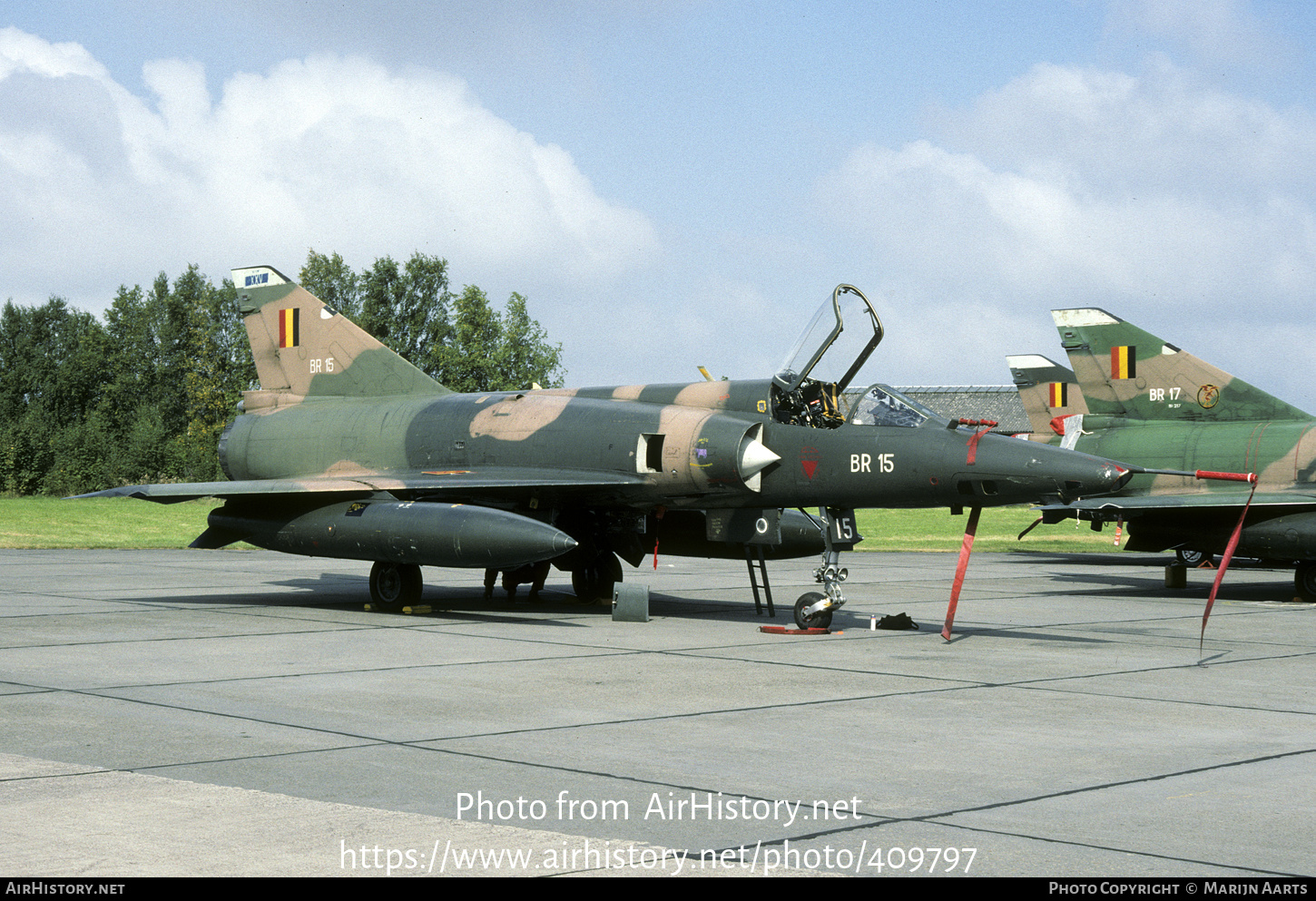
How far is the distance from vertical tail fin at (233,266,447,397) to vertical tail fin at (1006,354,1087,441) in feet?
49.6

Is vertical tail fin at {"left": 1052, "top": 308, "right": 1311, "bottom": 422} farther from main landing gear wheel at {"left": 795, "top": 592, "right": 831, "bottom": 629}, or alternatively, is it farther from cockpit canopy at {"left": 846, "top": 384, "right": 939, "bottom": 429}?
main landing gear wheel at {"left": 795, "top": 592, "right": 831, "bottom": 629}

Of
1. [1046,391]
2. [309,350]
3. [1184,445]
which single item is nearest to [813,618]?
[309,350]

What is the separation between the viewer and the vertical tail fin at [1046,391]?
28.2 metres

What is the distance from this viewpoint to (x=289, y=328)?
18406mm

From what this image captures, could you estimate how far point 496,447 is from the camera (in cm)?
1573

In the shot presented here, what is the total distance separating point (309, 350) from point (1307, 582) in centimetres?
1399

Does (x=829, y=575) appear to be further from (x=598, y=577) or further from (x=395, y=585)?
(x=395, y=585)

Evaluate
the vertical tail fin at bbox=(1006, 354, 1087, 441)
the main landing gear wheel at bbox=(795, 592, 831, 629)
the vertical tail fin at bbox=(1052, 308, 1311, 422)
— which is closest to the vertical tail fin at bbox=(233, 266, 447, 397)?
the main landing gear wheel at bbox=(795, 592, 831, 629)

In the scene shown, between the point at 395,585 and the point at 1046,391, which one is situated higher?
the point at 1046,391

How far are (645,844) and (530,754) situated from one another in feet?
6.26

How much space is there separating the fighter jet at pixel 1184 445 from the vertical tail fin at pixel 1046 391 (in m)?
5.38

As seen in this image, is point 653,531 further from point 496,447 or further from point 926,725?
point 926,725
